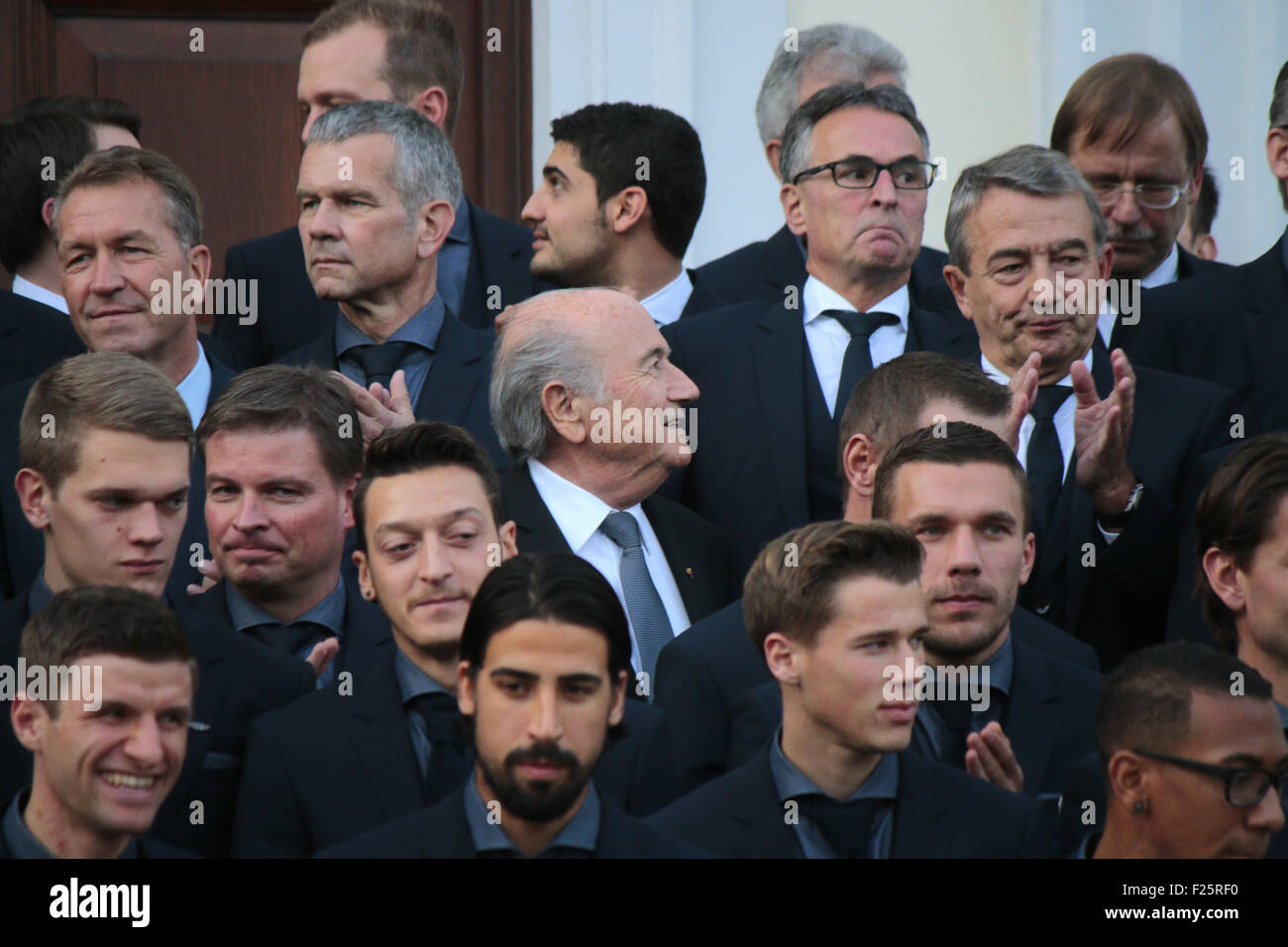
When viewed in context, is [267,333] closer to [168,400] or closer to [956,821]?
[168,400]

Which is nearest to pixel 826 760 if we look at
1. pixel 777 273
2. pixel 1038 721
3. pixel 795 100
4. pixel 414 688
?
pixel 1038 721

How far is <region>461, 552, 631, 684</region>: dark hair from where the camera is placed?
4297 mm

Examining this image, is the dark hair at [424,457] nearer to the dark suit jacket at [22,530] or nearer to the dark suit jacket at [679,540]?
the dark suit jacket at [679,540]

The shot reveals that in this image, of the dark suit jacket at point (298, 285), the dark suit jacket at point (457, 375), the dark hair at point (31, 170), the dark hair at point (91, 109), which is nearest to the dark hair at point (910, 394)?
the dark suit jacket at point (457, 375)

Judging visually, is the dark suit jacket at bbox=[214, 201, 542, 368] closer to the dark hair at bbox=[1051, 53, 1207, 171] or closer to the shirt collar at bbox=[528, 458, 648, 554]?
the shirt collar at bbox=[528, 458, 648, 554]

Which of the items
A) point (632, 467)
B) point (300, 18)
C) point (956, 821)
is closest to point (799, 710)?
point (956, 821)

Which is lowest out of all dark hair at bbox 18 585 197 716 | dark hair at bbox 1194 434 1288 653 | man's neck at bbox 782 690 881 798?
man's neck at bbox 782 690 881 798

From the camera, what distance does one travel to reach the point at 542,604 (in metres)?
4.30

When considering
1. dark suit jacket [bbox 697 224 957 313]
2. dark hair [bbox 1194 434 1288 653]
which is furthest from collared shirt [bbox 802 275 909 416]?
dark hair [bbox 1194 434 1288 653]

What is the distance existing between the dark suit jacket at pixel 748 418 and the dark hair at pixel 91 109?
5.59 feet

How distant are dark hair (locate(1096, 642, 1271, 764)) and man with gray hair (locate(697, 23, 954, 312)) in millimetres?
2337

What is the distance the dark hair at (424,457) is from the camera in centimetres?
505

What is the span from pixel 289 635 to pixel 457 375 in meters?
1.00

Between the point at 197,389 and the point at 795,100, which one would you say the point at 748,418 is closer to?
the point at 197,389
